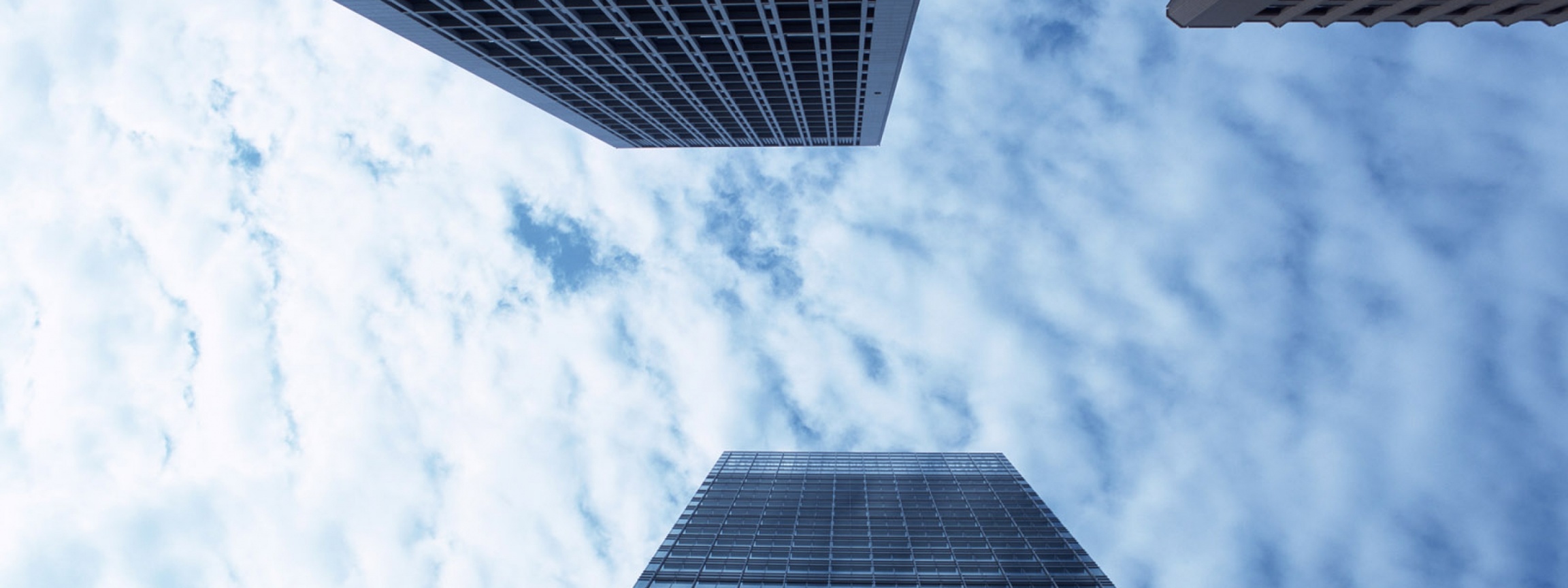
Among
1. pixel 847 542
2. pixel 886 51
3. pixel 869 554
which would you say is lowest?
pixel 847 542

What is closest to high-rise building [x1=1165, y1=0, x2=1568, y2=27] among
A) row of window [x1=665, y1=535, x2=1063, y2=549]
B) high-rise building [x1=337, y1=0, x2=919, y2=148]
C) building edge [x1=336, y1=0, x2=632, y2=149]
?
high-rise building [x1=337, y1=0, x2=919, y2=148]

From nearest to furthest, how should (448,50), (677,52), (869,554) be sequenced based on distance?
1. (677,52)
2. (448,50)
3. (869,554)

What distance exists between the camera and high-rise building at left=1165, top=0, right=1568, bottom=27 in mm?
28203

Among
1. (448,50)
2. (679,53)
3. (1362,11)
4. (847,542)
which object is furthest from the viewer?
(847,542)

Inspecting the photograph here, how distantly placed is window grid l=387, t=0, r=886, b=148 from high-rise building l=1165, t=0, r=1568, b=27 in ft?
58.3

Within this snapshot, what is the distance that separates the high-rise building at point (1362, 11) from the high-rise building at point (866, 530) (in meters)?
38.4

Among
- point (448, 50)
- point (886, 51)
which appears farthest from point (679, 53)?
point (448, 50)

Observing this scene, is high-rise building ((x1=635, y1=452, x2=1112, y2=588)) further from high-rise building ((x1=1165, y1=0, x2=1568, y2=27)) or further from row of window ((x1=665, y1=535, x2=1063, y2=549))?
high-rise building ((x1=1165, y1=0, x2=1568, y2=27))

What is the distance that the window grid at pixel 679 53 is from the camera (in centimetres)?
3991

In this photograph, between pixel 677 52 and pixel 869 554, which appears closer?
pixel 677 52

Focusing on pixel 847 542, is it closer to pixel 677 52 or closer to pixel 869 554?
pixel 869 554

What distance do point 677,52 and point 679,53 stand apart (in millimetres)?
178

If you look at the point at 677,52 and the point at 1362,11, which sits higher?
the point at 677,52

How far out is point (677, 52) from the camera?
1823 inches
